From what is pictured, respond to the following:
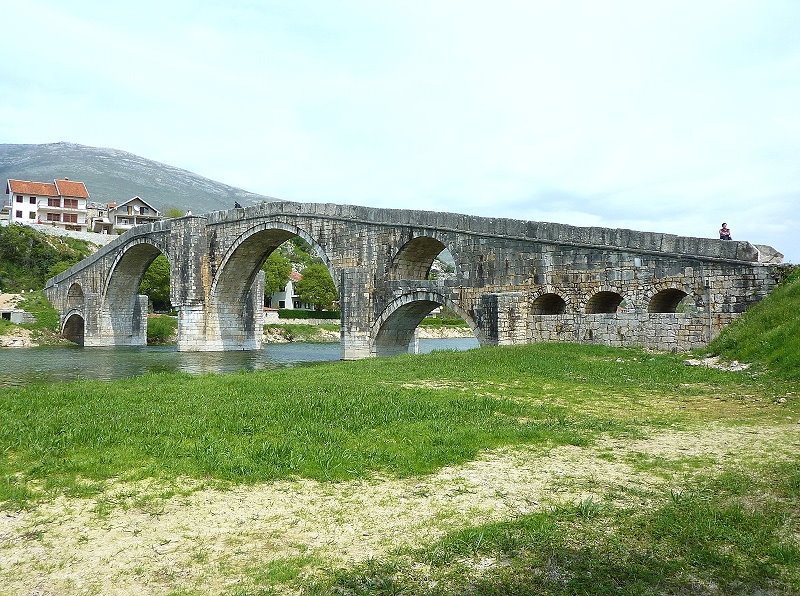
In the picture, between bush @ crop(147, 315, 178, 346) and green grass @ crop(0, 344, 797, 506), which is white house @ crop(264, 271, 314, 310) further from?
green grass @ crop(0, 344, 797, 506)

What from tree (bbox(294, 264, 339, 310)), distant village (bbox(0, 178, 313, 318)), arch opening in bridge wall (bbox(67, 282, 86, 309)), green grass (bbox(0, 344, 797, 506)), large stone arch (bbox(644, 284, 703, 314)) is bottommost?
green grass (bbox(0, 344, 797, 506))

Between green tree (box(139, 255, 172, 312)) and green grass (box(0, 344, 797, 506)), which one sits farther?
green tree (box(139, 255, 172, 312))

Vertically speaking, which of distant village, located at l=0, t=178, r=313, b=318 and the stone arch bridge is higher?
distant village, located at l=0, t=178, r=313, b=318

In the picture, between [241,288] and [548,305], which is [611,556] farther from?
[241,288]

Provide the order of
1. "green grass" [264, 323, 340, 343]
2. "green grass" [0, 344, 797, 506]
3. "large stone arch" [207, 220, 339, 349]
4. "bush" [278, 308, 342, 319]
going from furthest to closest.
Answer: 1. "bush" [278, 308, 342, 319]
2. "green grass" [264, 323, 340, 343]
3. "large stone arch" [207, 220, 339, 349]
4. "green grass" [0, 344, 797, 506]

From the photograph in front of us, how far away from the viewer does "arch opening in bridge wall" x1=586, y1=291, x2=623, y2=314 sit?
1851 centimetres

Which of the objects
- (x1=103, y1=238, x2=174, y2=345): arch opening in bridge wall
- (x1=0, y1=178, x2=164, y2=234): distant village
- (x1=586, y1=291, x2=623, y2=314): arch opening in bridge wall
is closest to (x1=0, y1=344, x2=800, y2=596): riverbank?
(x1=586, y1=291, x2=623, y2=314): arch opening in bridge wall

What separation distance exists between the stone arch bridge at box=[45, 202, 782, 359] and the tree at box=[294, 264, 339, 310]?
1031 inches

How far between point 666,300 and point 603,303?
181cm

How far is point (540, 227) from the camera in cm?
1948

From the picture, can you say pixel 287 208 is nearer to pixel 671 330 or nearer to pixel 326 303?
pixel 671 330

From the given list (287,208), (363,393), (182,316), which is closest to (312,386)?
(363,393)

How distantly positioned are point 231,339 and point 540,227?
70.8ft

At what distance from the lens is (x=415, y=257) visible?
24.5m
